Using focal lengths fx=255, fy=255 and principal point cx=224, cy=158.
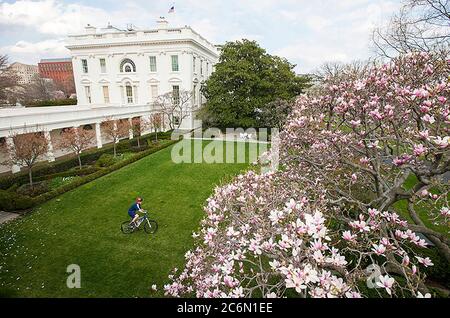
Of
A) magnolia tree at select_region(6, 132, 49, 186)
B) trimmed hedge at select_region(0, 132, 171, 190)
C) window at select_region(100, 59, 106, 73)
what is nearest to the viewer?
magnolia tree at select_region(6, 132, 49, 186)

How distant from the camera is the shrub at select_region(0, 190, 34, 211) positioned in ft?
40.1

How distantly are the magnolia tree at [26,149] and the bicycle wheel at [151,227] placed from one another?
27.4 feet

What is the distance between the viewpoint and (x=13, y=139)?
14.3 m

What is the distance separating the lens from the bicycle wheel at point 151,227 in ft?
33.4

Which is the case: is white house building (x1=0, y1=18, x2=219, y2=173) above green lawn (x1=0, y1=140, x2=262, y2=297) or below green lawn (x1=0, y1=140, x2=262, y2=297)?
above

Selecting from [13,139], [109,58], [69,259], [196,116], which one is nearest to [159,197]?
[69,259]

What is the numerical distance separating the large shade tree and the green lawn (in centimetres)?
1446

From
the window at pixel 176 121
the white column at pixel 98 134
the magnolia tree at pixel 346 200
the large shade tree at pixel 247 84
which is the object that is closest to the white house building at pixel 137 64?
the window at pixel 176 121

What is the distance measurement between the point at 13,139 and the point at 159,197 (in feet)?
29.3

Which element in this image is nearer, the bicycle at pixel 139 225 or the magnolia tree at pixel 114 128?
the bicycle at pixel 139 225

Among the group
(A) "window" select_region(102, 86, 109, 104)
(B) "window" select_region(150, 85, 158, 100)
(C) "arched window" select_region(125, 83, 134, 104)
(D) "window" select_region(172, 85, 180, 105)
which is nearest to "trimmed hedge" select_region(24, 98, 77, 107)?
(A) "window" select_region(102, 86, 109, 104)

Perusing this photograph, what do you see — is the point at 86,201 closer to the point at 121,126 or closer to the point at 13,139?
the point at 13,139

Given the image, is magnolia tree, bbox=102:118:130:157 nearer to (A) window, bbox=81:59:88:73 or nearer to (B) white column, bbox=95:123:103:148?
(B) white column, bbox=95:123:103:148

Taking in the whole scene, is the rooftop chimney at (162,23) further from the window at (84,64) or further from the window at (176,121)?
the window at (84,64)
